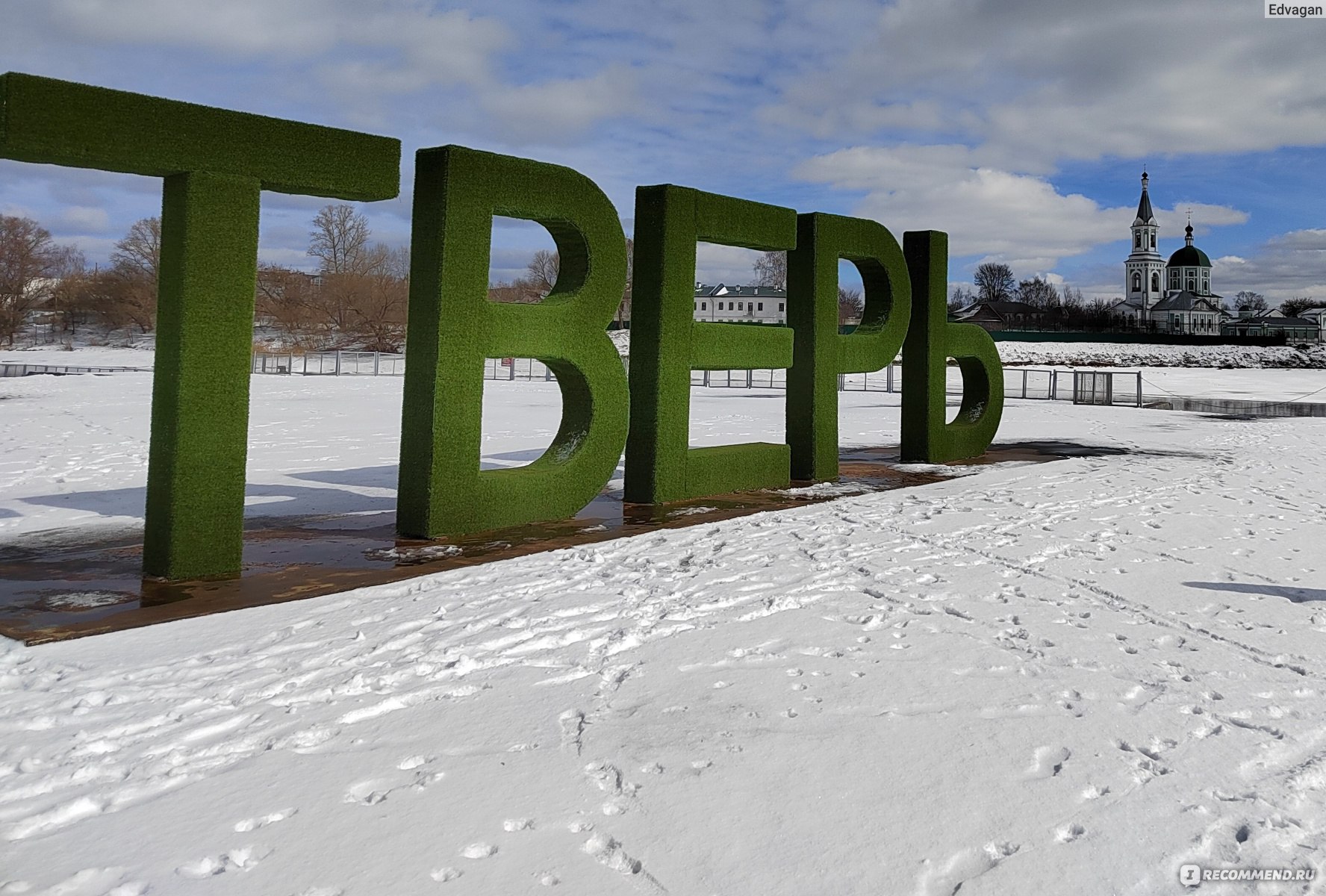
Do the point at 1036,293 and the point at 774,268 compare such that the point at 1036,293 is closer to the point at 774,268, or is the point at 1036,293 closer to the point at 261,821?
Answer: the point at 774,268

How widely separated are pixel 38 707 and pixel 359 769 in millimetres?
1471

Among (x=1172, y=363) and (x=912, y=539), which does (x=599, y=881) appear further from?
(x=1172, y=363)

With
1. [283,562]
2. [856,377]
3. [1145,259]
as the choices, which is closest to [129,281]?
[856,377]

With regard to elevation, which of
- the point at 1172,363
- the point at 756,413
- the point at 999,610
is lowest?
the point at 999,610

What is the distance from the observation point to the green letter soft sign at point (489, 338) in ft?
23.7

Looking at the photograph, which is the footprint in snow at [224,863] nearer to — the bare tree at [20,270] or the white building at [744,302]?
the bare tree at [20,270]

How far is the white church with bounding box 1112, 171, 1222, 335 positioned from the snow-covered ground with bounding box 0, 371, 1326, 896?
119312 mm

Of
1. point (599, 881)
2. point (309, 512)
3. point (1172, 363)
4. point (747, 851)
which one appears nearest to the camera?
point (599, 881)

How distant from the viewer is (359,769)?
11.1 feet

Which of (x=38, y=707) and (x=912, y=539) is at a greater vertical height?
(x=912, y=539)

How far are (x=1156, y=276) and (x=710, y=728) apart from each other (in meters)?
141

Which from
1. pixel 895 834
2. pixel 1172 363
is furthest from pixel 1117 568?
pixel 1172 363

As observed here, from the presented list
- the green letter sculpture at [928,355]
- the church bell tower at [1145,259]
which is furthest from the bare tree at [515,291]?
the church bell tower at [1145,259]

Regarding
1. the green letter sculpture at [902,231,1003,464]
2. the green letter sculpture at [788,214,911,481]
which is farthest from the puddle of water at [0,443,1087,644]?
the green letter sculpture at [902,231,1003,464]
